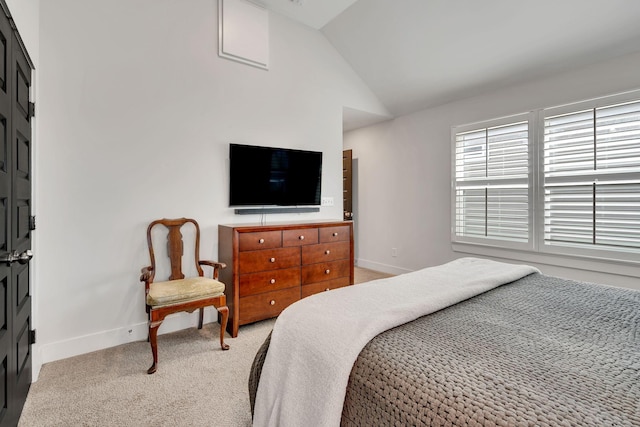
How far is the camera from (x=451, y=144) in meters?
4.12

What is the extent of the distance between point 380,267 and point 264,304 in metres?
2.62

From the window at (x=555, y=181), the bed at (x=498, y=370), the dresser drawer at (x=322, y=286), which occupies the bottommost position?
the dresser drawer at (x=322, y=286)

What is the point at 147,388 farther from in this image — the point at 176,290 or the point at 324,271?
the point at 324,271

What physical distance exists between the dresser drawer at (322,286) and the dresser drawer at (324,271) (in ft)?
0.13

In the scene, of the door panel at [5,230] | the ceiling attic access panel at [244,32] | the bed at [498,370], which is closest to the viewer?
the bed at [498,370]

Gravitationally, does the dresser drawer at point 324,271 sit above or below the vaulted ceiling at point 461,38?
below

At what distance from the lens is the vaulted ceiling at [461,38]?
2682 millimetres

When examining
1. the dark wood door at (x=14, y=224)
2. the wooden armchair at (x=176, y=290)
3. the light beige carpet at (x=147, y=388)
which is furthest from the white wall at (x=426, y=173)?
the dark wood door at (x=14, y=224)

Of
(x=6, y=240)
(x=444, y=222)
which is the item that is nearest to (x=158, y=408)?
(x=6, y=240)

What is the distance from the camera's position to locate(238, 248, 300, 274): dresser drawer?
2814 millimetres

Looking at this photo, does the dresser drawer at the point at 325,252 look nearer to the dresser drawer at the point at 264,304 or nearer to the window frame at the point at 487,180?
the dresser drawer at the point at 264,304

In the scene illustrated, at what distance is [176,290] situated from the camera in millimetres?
2340

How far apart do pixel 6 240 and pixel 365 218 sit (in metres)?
4.51

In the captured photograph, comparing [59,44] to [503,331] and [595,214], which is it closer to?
[503,331]
